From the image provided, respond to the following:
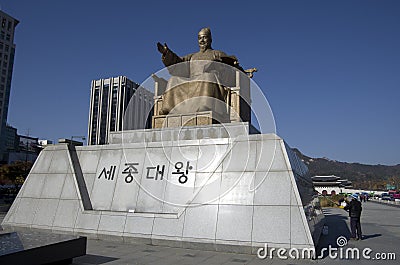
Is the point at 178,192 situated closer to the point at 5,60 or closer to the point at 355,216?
the point at 355,216

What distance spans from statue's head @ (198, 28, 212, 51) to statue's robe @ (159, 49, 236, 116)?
0.21 meters

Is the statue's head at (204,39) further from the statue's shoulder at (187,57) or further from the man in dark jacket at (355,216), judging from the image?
the man in dark jacket at (355,216)

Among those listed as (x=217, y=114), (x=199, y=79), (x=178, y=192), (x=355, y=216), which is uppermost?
(x=199, y=79)

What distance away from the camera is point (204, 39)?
38.6 ft

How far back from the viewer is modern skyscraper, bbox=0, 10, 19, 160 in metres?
57.7

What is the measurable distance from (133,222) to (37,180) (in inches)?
159

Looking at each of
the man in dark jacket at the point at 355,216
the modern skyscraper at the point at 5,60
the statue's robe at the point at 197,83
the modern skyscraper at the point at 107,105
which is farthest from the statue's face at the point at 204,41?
the modern skyscraper at the point at 5,60

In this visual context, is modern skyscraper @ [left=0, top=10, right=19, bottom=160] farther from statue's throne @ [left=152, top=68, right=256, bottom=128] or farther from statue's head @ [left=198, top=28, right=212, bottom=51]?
statue's head @ [left=198, top=28, right=212, bottom=51]

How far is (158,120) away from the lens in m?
10.2

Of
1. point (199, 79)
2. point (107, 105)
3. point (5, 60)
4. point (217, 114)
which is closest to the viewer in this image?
point (217, 114)

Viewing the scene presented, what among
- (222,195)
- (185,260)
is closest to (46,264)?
(185,260)

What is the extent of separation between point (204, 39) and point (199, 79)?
8.12 feet

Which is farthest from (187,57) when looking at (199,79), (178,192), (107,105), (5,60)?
(5,60)

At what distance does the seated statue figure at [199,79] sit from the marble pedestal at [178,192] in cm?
128
